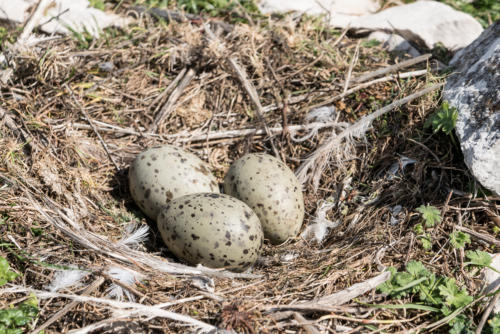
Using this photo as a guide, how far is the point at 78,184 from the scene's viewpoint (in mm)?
3592

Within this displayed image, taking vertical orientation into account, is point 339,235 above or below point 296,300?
below

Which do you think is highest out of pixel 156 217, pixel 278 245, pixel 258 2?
pixel 258 2

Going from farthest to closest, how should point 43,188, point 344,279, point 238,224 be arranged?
point 43,188 → point 238,224 → point 344,279

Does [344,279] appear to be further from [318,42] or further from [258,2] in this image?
[258,2]

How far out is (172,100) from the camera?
4.30m

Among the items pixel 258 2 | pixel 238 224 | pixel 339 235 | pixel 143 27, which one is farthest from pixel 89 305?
pixel 258 2

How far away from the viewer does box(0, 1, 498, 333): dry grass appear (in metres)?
2.85

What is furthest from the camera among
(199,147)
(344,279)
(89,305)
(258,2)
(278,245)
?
(258,2)

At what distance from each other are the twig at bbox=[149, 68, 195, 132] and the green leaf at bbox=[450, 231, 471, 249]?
2.44 meters

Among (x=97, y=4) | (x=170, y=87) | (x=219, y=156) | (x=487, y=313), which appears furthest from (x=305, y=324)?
(x=97, y=4)

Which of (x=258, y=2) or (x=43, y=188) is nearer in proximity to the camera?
(x=43, y=188)

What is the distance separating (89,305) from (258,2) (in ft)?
12.2

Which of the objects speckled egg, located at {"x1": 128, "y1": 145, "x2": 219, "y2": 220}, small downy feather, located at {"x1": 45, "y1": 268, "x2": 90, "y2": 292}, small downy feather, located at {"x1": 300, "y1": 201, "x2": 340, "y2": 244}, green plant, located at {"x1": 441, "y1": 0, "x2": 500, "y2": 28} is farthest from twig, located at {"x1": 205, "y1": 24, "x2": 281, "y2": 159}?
green plant, located at {"x1": 441, "y1": 0, "x2": 500, "y2": 28}

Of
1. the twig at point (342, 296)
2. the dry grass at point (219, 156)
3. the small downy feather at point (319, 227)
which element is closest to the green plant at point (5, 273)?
the dry grass at point (219, 156)
